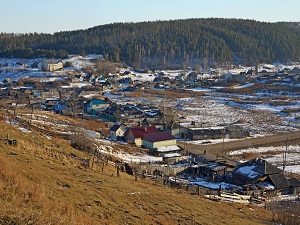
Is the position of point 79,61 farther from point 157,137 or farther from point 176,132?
point 157,137

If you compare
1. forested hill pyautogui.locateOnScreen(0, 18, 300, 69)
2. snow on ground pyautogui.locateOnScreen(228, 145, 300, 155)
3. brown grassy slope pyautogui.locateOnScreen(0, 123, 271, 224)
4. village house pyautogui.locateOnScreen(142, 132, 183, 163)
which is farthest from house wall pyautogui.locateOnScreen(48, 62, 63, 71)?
brown grassy slope pyautogui.locateOnScreen(0, 123, 271, 224)

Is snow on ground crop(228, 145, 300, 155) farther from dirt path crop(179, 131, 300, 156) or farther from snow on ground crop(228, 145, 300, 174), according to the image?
dirt path crop(179, 131, 300, 156)

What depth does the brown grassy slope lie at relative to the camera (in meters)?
5.65

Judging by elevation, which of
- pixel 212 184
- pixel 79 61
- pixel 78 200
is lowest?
pixel 212 184

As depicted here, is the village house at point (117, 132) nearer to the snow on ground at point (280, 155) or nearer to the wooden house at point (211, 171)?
the snow on ground at point (280, 155)

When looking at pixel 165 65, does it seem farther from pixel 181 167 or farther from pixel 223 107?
pixel 181 167

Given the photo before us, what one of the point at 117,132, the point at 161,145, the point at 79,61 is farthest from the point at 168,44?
the point at 161,145

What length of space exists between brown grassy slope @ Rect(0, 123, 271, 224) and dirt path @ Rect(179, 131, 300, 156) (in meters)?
12.0

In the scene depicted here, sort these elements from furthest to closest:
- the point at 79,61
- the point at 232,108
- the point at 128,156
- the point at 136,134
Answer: the point at 79,61
the point at 232,108
the point at 136,134
the point at 128,156

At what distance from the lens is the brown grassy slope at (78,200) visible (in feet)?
18.5

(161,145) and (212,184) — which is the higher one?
(161,145)

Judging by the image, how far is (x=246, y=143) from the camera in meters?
27.6

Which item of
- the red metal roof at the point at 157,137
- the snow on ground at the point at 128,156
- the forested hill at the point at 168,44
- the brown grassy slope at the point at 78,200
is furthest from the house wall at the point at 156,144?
the forested hill at the point at 168,44

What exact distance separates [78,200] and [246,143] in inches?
838
